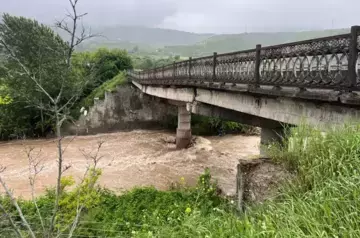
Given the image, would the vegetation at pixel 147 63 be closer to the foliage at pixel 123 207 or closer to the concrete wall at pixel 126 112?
the concrete wall at pixel 126 112

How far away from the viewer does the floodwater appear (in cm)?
1748

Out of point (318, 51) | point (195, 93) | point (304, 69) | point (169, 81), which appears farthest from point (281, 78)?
point (169, 81)

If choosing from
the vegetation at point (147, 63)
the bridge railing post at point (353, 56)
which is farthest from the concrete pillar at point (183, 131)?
the vegetation at point (147, 63)

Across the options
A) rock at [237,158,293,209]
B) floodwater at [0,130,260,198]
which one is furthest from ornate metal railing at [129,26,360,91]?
floodwater at [0,130,260,198]

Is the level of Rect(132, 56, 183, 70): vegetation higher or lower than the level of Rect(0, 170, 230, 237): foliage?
higher

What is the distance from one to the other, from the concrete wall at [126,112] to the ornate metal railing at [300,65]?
75.8 ft

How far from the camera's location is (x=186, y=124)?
2739cm

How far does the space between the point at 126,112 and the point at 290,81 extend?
28742 millimetres

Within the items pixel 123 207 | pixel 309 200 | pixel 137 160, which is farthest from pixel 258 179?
pixel 137 160

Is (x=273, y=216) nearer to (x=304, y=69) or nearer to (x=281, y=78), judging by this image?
(x=304, y=69)

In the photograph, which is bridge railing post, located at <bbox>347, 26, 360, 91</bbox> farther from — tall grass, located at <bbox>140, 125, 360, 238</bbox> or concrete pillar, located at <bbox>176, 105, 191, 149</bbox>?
concrete pillar, located at <bbox>176, 105, 191, 149</bbox>

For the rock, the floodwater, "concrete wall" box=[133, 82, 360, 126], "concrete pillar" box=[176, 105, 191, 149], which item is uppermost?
"concrete wall" box=[133, 82, 360, 126]

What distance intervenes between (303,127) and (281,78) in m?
2.09

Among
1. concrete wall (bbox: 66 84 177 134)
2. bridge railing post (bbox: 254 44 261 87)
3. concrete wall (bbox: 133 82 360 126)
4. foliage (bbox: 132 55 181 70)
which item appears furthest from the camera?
foliage (bbox: 132 55 181 70)
